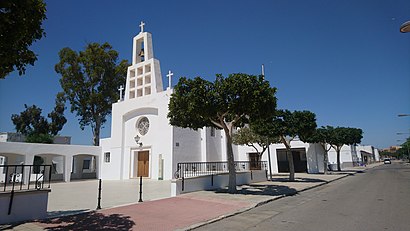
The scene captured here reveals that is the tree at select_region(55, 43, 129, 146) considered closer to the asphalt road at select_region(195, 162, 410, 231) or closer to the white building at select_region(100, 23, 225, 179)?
the white building at select_region(100, 23, 225, 179)

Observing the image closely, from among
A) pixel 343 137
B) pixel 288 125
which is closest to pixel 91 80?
pixel 288 125

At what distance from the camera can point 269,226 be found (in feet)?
22.1

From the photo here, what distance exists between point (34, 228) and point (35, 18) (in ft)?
16.4

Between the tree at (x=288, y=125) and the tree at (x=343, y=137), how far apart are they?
1377 centimetres

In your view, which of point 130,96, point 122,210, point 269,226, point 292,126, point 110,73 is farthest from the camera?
point 110,73

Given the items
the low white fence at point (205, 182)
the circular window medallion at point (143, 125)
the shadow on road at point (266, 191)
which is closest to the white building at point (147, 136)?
the circular window medallion at point (143, 125)

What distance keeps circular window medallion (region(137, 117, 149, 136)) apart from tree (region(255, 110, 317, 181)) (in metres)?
11.9

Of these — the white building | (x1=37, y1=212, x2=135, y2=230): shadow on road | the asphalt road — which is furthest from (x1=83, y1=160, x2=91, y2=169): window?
the asphalt road

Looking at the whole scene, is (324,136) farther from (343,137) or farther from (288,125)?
(288,125)

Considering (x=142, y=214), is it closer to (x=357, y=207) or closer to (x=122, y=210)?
(x=122, y=210)

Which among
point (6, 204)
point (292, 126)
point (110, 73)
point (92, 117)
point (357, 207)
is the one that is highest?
point (110, 73)

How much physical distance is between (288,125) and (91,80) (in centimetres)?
2730

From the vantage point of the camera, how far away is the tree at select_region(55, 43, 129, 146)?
34.8 metres

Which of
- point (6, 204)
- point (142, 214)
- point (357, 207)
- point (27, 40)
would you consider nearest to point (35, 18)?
point (27, 40)
